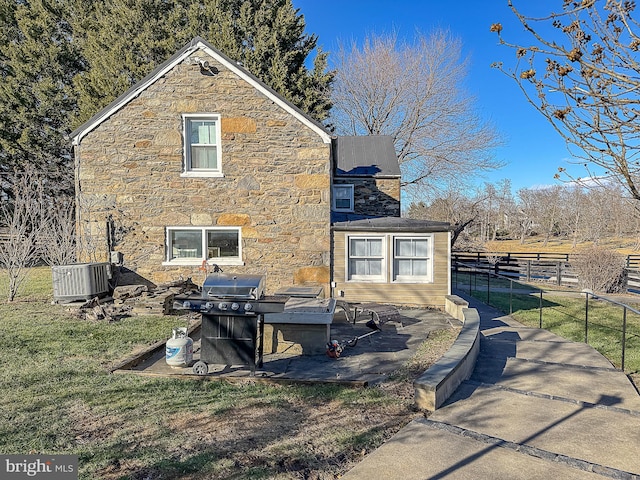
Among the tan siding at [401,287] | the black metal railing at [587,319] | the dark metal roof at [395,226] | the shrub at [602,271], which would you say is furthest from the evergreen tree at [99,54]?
the black metal railing at [587,319]

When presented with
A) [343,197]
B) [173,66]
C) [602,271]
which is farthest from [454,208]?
[173,66]

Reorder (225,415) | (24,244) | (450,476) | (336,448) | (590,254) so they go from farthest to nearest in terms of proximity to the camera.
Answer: (590,254) → (24,244) → (225,415) → (336,448) → (450,476)

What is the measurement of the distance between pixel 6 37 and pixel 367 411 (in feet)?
105

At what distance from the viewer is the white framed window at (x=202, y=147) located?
11.3 m

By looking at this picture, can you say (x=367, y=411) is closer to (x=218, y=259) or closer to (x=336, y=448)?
(x=336, y=448)

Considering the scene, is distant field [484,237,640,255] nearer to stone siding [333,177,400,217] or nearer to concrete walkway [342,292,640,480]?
stone siding [333,177,400,217]

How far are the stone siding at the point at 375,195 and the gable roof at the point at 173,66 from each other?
6.04 m

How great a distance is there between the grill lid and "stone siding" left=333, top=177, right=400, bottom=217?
38.3 ft

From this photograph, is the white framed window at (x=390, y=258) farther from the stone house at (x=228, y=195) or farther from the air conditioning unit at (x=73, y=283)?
the air conditioning unit at (x=73, y=283)

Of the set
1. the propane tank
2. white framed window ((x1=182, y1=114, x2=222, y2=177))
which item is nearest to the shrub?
white framed window ((x1=182, y1=114, x2=222, y2=177))

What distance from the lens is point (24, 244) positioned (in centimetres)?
1109

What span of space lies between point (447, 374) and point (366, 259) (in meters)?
6.74

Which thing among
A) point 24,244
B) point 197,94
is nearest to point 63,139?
point 24,244

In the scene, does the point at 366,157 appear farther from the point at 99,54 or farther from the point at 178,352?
the point at 99,54
